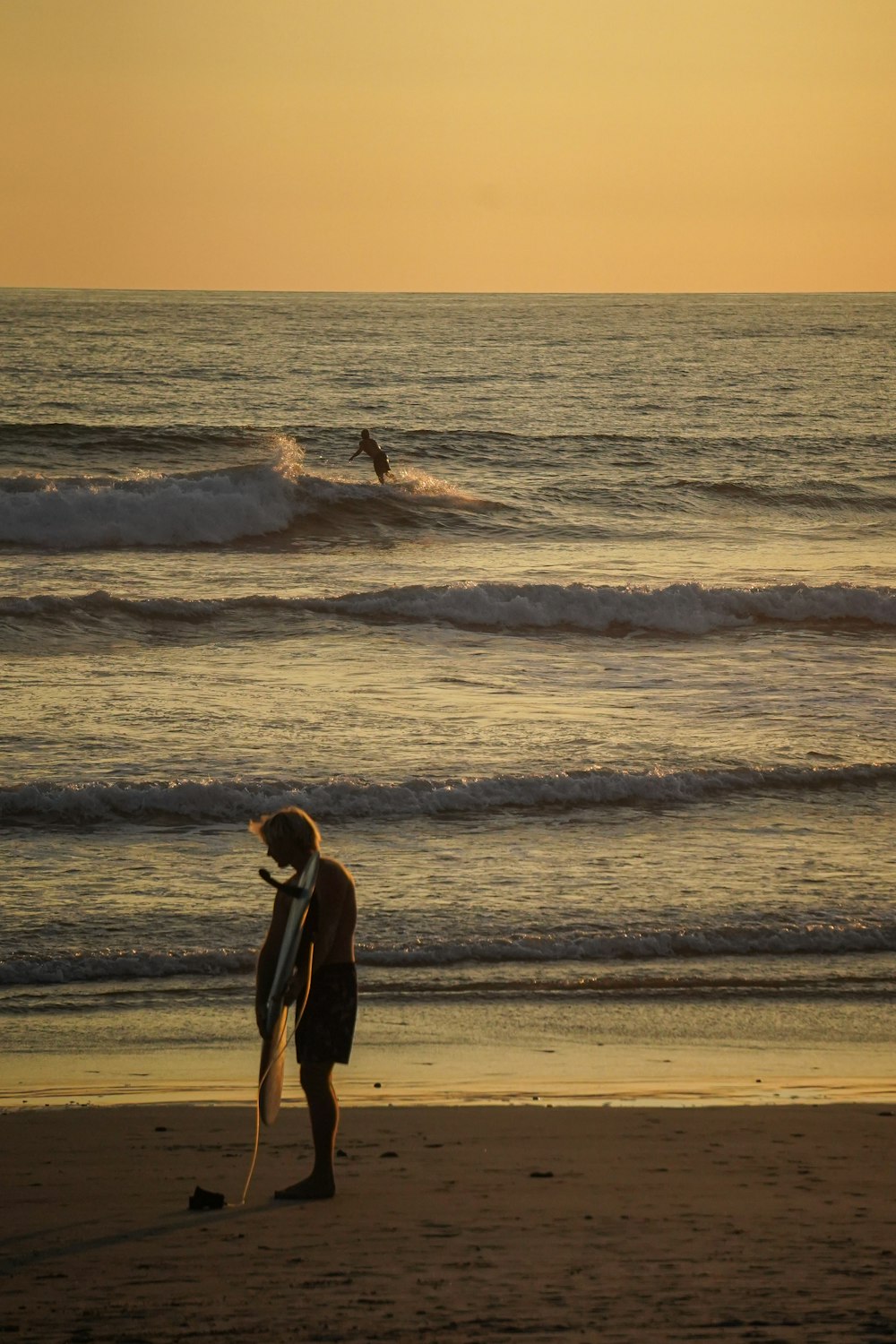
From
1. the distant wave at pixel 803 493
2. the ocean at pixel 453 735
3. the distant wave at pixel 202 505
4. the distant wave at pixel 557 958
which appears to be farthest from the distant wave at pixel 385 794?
the distant wave at pixel 803 493

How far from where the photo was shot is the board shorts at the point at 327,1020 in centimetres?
520

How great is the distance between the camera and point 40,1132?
573cm

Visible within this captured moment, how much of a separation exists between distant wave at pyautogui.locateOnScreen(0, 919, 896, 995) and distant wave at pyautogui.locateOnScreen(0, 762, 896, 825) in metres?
2.60

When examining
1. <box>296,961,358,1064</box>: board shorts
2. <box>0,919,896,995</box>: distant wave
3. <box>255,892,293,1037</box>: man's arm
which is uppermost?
<box>255,892,293,1037</box>: man's arm

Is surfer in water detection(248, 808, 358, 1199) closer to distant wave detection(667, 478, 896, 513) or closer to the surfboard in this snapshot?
the surfboard

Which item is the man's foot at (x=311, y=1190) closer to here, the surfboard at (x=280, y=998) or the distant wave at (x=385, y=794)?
the surfboard at (x=280, y=998)

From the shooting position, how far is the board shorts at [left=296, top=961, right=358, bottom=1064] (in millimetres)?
5195

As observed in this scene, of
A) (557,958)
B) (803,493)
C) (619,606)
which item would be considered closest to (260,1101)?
A: (557,958)

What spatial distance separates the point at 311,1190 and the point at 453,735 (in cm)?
788

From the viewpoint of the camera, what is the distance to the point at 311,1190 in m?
5.13

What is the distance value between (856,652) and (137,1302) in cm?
1485

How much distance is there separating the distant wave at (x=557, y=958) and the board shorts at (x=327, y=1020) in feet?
8.26

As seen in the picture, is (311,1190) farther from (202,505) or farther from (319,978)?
(202,505)

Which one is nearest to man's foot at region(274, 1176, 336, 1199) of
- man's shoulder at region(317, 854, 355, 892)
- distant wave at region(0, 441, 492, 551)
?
man's shoulder at region(317, 854, 355, 892)
